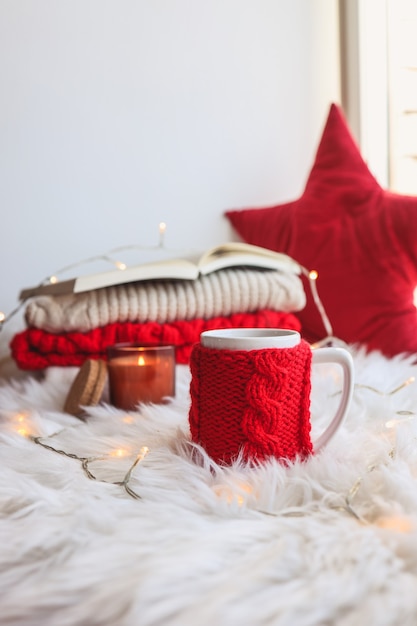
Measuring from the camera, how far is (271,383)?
53 cm

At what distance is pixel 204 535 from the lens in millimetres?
421

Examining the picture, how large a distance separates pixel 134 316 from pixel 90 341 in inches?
2.9

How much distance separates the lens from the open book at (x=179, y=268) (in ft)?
2.93

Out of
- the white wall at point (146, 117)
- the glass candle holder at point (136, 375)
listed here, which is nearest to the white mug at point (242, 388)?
the glass candle holder at point (136, 375)

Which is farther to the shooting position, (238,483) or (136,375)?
(136,375)

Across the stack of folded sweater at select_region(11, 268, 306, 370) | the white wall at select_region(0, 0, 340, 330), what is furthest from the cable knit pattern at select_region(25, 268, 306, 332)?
the white wall at select_region(0, 0, 340, 330)

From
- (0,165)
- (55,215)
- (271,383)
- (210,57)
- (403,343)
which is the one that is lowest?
(403,343)

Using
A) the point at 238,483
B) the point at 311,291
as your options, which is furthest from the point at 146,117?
the point at 238,483

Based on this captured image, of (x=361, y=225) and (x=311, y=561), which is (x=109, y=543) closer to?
(x=311, y=561)

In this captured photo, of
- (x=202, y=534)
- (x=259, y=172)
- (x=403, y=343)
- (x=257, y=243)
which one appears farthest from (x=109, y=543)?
(x=259, y=172)

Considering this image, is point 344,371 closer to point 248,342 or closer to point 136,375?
point 248,342

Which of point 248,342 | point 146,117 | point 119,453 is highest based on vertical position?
point 146,117

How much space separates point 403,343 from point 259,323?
10.5 inches

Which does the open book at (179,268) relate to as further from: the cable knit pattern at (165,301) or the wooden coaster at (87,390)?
the wooden coaster at (87,390)
